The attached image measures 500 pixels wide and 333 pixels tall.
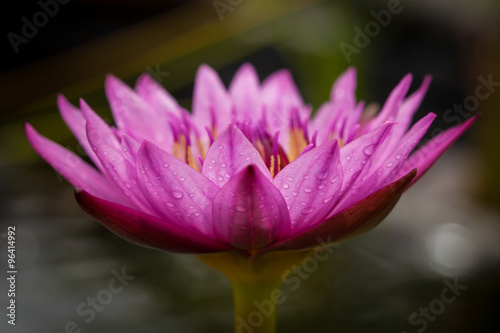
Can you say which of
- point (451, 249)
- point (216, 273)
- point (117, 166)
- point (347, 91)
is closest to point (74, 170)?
point (117, 166)

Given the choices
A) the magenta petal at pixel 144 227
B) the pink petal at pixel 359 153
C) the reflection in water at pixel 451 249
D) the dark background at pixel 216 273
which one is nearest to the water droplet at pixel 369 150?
the pink petal at pixel 359 153

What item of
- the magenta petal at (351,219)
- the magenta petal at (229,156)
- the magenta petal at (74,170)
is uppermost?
the magenta petal at (74,170)

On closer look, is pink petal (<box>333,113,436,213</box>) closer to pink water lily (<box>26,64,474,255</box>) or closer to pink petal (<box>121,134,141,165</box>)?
pink water lily (<box>26,64,474,255</box>)

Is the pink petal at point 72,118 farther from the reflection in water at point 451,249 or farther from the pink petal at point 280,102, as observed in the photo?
the reflection in water at point 451,249

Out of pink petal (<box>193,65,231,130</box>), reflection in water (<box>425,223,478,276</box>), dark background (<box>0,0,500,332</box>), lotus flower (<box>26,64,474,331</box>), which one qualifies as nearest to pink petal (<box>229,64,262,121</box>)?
pink petal (<box>193,65,231,130</box>)

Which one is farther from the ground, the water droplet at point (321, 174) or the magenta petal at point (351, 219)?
the water droplet at point (321, 174)

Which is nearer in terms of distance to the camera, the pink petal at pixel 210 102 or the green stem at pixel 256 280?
the green stem at pixel 256 280

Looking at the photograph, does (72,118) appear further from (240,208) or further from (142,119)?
(240,208)
